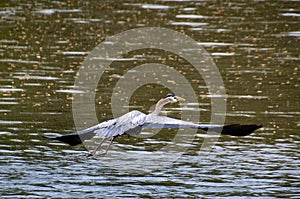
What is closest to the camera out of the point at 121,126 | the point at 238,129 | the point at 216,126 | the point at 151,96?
the point at 216,126

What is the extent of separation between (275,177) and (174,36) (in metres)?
17.6

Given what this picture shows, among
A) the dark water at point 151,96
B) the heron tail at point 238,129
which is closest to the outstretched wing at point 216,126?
the heron tail at point 238,129

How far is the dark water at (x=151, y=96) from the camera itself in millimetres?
15891

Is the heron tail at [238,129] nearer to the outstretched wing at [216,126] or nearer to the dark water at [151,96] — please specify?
the outstretched wing at [216,126]

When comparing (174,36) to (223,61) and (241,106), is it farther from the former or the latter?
(241,106)

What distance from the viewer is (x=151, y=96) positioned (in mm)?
24062

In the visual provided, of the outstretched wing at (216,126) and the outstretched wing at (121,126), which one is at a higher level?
the outstretched wing at (216,126)

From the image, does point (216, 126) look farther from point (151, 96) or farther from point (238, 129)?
point (151, 96)

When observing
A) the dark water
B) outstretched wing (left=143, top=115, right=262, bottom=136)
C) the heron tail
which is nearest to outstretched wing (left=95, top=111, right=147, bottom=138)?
outstretched wing (left=143, top=115, right=262, bottom=136)

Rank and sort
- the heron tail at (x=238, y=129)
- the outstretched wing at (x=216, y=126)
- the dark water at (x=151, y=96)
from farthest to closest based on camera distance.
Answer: the dark water at (x=151, y=96) → the heron tail at (x=238, y=129) → the outstretched wing at (x=216, y=126)

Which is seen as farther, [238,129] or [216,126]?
[238,129]

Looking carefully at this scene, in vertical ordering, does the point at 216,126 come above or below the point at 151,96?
above

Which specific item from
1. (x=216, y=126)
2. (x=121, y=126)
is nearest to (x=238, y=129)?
(x=216, y=126)

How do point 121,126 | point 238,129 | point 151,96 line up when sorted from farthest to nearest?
point 151,96 → point 121,126 → point 238,129
